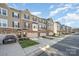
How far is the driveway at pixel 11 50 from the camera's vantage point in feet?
10.9

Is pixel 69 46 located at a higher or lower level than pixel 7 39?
lower

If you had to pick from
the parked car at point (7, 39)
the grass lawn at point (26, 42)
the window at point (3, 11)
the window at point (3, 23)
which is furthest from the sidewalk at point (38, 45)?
the window at point (3, 11)

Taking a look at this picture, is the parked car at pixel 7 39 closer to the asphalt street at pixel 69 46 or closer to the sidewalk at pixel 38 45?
the sidewalk at pixel 38 45

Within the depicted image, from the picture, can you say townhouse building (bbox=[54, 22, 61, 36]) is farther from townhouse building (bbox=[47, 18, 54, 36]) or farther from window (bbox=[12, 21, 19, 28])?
window (bbox=[12, 21, 19, 28])

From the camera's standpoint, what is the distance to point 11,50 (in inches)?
132

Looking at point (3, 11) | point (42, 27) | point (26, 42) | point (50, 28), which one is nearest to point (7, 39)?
point (26, 42)

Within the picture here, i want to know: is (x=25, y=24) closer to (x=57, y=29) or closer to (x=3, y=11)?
(x=3, y=11)

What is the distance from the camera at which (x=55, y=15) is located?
351cm

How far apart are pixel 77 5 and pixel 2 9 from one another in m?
1.42

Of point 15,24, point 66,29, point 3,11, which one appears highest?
point 3,11

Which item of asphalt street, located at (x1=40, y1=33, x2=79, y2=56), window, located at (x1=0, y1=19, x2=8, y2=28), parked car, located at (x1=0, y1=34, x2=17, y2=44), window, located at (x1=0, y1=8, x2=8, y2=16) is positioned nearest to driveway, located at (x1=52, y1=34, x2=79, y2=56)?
asphalt street, located at (x1=40, y1=33, x2=79, y2=56)

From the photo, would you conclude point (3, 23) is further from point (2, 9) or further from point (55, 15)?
point (55, 15)

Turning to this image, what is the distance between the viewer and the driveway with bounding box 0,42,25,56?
3318 mm

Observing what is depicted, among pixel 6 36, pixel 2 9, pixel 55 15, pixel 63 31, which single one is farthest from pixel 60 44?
pixel 2 9
